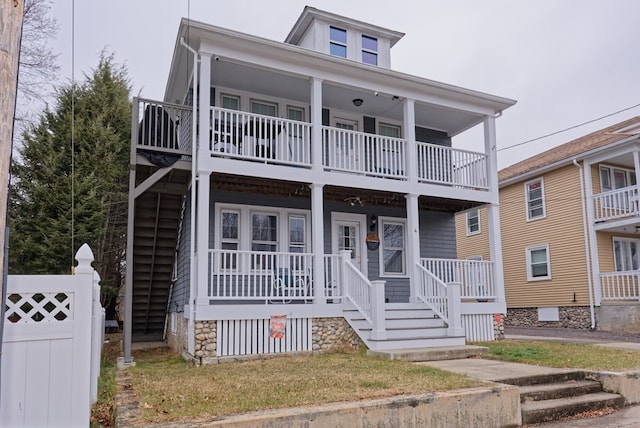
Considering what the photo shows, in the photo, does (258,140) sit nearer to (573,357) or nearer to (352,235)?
(352,235)

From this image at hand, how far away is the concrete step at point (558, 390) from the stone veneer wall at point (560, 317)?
1218 cm

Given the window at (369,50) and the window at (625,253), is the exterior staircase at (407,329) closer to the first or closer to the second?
the window at (369,50)

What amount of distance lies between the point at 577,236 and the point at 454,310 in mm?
10335

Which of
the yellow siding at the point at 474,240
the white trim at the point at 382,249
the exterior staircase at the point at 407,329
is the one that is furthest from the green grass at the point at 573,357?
the yellow siding at the point at 474,240

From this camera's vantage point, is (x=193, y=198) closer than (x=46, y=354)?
No

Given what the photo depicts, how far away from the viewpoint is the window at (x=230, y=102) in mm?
11945

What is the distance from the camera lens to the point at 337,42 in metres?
14.0

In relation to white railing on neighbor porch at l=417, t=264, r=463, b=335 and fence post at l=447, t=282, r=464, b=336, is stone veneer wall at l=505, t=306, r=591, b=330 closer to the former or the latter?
white railing on neighbor porch at l=417, t=264, r=463, b=335

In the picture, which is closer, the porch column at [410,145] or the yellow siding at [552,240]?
the porch column at [410,145]

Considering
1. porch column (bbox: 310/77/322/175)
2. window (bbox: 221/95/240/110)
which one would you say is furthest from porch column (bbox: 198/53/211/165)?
porch column (bbox: 310/77/322/175)

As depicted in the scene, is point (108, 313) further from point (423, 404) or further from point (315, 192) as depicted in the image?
point (423, 404)

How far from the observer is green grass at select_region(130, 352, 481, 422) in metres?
4.75

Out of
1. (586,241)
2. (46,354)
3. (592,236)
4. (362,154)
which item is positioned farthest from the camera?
(586,241)

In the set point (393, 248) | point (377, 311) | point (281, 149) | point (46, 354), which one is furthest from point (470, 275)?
point (46, 354)
